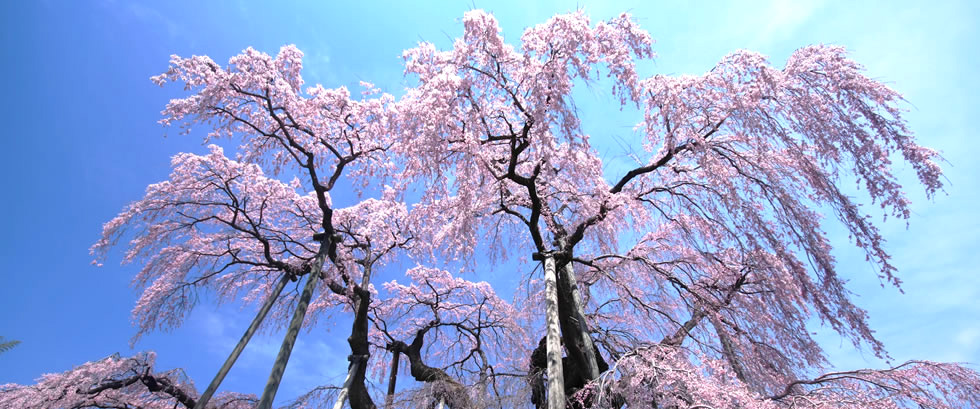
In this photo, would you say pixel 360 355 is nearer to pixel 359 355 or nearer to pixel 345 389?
pixel 359 355

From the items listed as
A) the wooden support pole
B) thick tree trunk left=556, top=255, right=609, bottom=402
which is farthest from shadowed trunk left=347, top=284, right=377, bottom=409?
thick tree trunk left=556, top=255, right=609, bottom=402

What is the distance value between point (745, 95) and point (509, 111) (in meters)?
3.52

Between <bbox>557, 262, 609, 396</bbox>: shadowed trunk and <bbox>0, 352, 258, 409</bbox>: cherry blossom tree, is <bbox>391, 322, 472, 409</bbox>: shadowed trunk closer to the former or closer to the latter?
<bbox>557, 262, 609, 396</bbox>: shadowed trunk

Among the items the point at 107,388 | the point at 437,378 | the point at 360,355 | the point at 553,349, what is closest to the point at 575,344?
the point at 553,349

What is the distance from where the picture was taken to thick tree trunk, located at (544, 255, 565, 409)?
19.8 ft

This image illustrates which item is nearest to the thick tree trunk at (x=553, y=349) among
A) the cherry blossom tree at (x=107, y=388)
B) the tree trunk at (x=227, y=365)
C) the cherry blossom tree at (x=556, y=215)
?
the cherry blossom tree at (x=556, y=215)

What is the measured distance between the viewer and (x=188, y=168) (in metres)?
10.2

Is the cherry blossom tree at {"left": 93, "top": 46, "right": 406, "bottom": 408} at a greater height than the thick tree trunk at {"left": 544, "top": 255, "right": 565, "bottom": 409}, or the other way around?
the cherry blossom tree at {"left": 93, "top": 46, "right": 406, "bottom": 408}

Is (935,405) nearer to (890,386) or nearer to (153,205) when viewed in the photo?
(890,386)

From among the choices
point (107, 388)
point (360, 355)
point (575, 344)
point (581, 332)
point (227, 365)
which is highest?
point (360, 355)

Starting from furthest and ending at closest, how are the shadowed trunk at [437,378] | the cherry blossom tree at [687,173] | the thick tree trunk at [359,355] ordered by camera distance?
1. the thick tree trunk at [359,355]
2. the shadowed trunk at [437,378]
3. the cherry blossom tree at [687,173]

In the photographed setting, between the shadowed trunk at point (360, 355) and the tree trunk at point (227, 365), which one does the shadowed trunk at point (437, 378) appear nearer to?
the shadowed trunk at point (360, 355)

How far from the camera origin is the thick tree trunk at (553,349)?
19.8 feet

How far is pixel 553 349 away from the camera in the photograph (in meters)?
6.56
